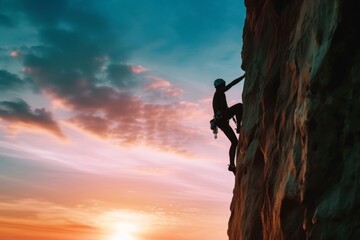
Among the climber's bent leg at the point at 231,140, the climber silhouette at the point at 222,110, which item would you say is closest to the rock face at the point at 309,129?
the climber silhouette at the point at 222,110

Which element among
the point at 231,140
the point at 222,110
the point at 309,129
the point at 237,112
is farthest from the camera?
the point at 231,140

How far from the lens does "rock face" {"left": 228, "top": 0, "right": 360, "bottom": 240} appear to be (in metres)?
8.32

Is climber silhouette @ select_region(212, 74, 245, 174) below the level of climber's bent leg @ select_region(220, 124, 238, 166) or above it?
above

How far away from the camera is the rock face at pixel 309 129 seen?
8320 millimetres

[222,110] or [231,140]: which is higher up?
[222,110]

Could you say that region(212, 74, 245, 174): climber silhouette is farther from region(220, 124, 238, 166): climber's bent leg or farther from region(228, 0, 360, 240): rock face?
region(228, 0, 360, 240): rock face

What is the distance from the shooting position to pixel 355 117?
8.34m

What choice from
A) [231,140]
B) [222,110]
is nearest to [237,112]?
[222,110]

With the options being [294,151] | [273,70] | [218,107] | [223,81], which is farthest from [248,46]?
[294,151]

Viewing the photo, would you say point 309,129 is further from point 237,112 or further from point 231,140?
point 231,140

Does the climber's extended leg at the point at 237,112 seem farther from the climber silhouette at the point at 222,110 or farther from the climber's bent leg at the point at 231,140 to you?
the climber's bent leg at the point at 231,140

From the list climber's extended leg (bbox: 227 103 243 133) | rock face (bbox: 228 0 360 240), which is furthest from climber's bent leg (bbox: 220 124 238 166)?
rock face (bbox: 228 0 360 240)

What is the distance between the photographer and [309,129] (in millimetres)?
9141

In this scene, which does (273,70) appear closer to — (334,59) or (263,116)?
(263,116)
